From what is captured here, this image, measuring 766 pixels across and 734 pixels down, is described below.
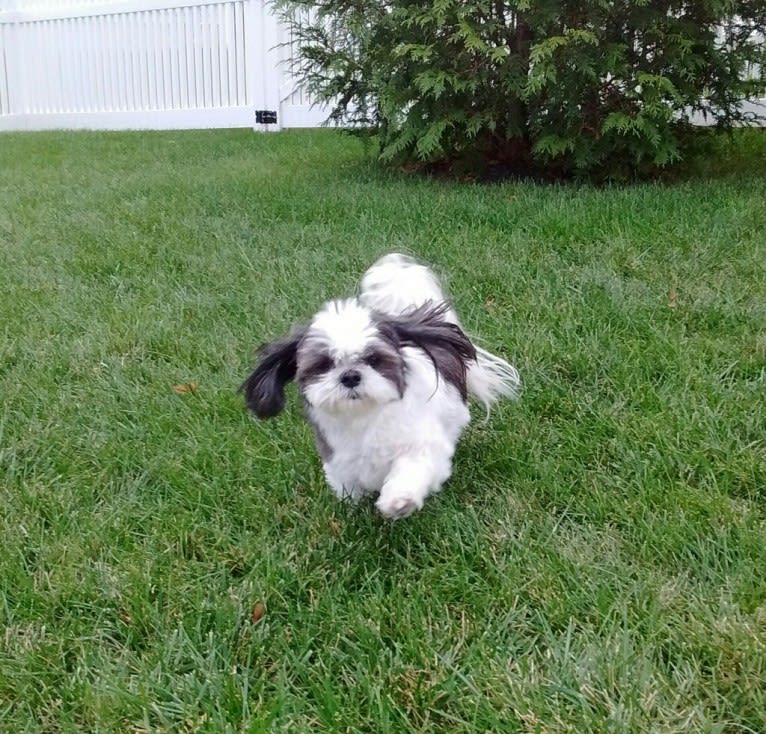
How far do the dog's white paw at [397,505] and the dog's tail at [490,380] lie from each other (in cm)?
72

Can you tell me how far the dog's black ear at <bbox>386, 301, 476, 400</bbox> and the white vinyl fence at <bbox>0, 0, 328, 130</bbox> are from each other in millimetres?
8675

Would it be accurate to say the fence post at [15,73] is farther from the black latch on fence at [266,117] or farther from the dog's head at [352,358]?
the dog's head at [352,358]

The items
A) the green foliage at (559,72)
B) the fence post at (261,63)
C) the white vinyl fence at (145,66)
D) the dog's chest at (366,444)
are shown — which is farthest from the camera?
the white vinyl fence at (145,66)

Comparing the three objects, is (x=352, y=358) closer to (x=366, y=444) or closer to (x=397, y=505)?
(x=366, y=444)

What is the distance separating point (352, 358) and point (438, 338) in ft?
1.09

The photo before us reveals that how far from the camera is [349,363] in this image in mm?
2252

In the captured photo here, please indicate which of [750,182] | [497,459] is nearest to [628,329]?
[497,459]

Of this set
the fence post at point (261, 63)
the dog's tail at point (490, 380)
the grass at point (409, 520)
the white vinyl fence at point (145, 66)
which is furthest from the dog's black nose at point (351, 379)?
the fence post at point (261, 63)

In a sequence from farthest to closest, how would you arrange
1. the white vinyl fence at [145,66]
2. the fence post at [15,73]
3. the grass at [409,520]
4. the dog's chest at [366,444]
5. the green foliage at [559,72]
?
1. the fence post at [15,73]
2. the white vinyl fence at [145,66]
3. the green foliage at [559,72]
4. the dog's chest at [366,444]
5. the grass at [409,520]

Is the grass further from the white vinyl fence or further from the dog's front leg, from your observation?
the white vinyl fence

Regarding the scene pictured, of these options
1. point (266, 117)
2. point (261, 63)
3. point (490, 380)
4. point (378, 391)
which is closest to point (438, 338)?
point (378, 391)

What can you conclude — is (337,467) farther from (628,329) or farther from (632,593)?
(628,329)

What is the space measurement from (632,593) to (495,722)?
552mm

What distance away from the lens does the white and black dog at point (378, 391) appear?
7.41ft
